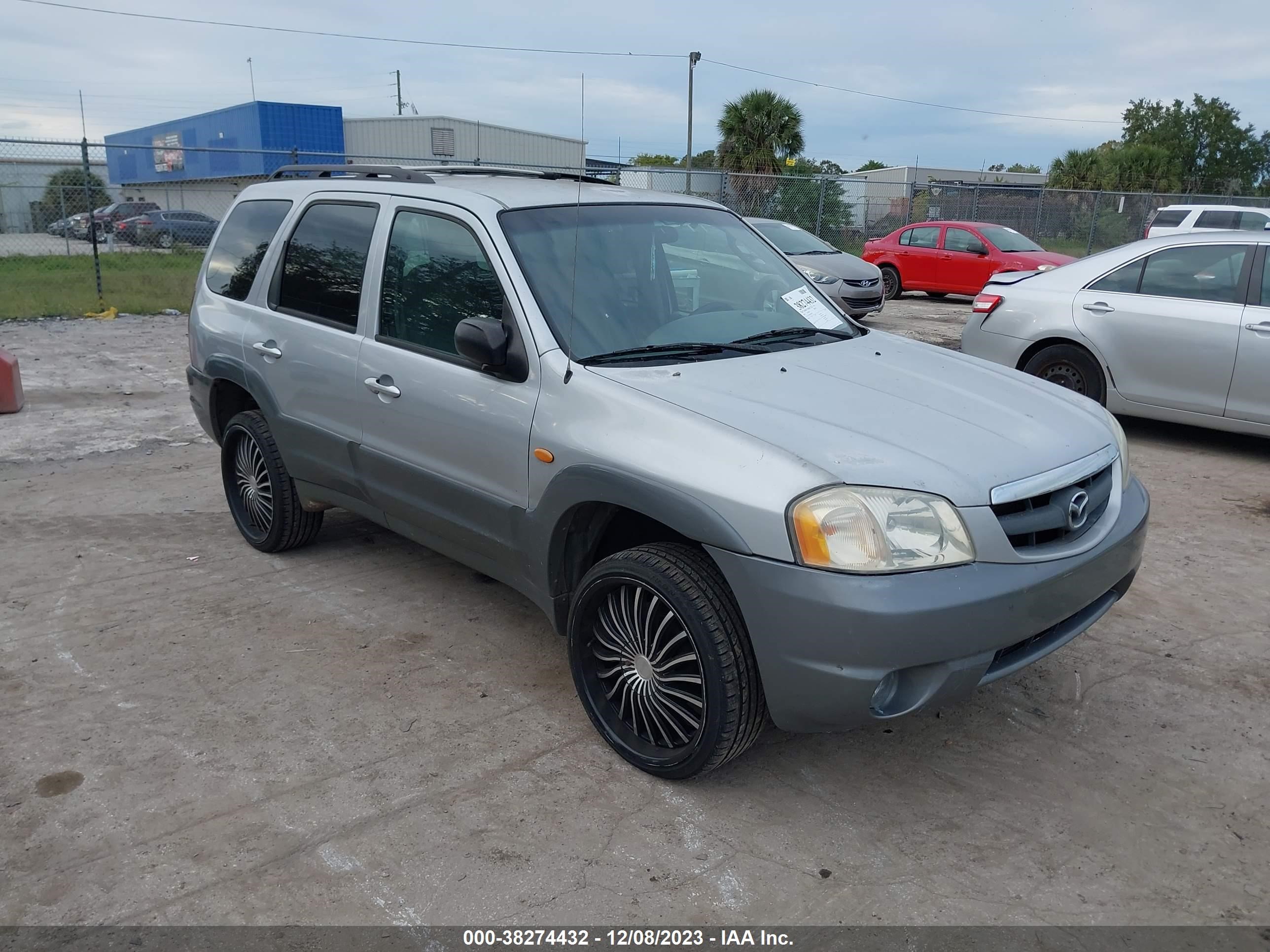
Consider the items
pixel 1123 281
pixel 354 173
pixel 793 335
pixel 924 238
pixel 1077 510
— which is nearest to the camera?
pixel 1077 510

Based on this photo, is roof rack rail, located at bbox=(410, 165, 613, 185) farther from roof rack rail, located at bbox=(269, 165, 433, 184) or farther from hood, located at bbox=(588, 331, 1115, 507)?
hood, located at bbox=(588, 331, 1115, 507)

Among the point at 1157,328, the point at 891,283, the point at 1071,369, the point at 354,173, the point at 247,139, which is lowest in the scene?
→ the point at 891,283

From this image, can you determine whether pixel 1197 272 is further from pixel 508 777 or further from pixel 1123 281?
pixel 508 777

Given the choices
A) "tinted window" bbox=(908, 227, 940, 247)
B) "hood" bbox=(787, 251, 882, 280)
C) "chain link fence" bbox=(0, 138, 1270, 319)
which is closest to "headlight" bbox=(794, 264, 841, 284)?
"hood" bbox=(787, 251, 882, 280)

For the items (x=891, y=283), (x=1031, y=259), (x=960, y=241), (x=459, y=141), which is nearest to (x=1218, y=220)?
(x=1031, y=259)

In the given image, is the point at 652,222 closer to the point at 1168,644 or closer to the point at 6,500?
the point at 1168,644

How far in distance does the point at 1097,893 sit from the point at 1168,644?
1.84 m

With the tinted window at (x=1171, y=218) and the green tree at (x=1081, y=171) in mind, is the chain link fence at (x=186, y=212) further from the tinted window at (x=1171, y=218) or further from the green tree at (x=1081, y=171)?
the green tree at (x=1081, y=171)

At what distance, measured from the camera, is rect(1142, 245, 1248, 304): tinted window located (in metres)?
6.96

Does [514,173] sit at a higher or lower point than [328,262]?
higher

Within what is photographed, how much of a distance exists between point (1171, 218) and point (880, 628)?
18.6m

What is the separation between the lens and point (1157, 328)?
7.09 metres

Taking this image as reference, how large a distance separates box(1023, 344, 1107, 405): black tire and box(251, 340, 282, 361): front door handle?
5.40m

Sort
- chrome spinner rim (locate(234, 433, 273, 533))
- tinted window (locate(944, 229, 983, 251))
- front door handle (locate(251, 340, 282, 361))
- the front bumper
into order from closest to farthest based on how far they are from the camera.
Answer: the front bumper, front door handle (locate(251, 340, 282, 361)), chrome spinner rim (locate(234, 433, 273, 533)), tinted window (locate(944, 229, 983, 251))
